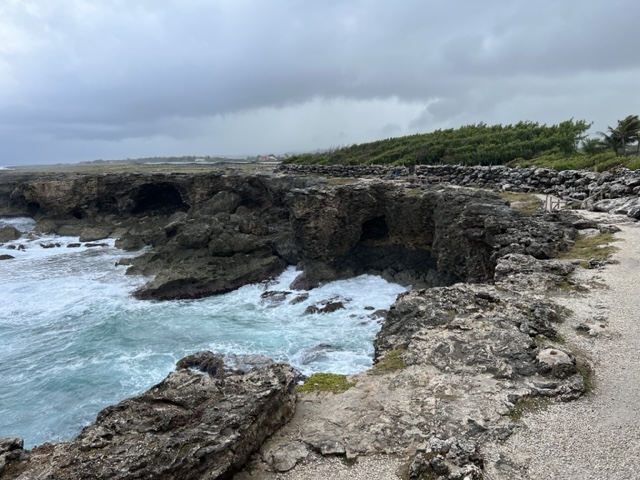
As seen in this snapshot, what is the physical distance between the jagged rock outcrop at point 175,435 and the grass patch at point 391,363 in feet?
7.68

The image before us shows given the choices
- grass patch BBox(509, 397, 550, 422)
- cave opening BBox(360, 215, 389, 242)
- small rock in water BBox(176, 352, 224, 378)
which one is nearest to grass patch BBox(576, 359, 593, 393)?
grass patch BBox(509, 397, 550, 422)

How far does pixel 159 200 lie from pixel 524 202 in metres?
46.5

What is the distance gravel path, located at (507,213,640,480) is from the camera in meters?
6.29

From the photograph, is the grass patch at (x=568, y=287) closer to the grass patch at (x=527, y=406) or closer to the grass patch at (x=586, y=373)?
the grass patch at (x=586, y=373)

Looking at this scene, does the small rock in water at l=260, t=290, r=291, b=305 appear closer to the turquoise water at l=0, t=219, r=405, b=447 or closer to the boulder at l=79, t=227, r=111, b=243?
the turquoise water at l=0, t=219, r=405, b=447

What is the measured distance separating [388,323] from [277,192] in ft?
113

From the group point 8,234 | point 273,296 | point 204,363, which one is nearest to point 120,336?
point 204,363

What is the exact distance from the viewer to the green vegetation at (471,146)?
46850mm

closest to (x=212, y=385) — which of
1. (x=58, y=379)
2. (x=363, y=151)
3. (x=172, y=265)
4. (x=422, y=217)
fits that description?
(x=58, y=379)

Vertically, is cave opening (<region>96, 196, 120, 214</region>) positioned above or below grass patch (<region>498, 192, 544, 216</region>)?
below

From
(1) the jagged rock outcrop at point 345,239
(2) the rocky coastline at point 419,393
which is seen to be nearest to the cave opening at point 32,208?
(1) the jagged rock outcrop at point 345,239

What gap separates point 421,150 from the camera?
5559cm

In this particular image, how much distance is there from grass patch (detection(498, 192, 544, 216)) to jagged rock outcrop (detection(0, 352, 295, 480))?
Result: 19.2 m

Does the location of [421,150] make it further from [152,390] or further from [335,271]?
[152,390]
